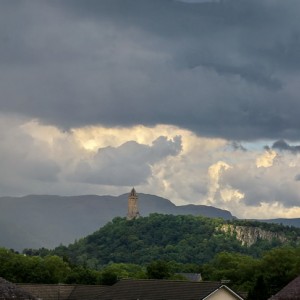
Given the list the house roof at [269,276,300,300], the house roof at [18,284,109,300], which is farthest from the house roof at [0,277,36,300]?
the house roof at [18,284,109,300]

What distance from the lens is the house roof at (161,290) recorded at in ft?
279

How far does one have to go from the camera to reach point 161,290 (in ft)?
294

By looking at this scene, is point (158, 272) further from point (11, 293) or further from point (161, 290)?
point (11, 293)

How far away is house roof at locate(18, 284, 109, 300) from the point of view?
101250mm

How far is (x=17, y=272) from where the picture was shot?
446 feet

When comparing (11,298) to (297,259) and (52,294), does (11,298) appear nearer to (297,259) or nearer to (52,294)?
(52,294)

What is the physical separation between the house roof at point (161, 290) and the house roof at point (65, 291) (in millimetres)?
5129

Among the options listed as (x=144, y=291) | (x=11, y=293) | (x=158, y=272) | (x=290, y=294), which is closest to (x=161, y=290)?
(x=144, y=291)

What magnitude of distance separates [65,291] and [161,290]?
19553mm

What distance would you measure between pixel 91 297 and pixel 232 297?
21139 millimetres

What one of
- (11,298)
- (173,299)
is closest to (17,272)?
(173,299)

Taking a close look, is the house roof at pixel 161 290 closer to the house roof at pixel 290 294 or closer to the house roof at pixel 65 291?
the house roof at pixel 65 291

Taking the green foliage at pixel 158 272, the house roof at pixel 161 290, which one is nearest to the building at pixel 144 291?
the house roof at pixel 161 290

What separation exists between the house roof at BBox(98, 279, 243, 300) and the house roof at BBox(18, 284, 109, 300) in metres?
5.13
